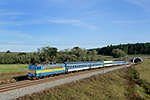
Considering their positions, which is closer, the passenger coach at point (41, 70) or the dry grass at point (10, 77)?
the dry grass at point (10, 77)

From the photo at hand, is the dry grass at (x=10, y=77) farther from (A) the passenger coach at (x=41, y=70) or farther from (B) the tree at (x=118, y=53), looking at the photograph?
(B) the tree at (x=118, y=53)

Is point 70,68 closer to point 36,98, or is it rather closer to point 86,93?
point 86,93

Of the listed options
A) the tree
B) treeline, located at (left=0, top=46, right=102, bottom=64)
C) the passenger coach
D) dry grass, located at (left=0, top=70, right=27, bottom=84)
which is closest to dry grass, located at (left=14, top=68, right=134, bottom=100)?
the passenger coach

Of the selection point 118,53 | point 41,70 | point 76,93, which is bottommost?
point 76,93

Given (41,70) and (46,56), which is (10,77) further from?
(46,56)

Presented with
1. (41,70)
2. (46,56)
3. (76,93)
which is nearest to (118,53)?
(46,56)

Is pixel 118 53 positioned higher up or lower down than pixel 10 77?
higher up

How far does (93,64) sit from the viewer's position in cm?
4922

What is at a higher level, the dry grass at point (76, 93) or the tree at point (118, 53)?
the tree at point (118, 53)

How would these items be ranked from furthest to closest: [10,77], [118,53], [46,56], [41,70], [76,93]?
[118,53] → [46,56] → [10,77] → [41,70] → [76,93]

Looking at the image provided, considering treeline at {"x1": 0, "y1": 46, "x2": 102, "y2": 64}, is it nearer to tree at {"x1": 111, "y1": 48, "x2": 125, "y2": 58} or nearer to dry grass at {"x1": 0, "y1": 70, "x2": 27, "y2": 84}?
tree at {"x1": 111, "y1": 48, "x2": 125, "y2": 58}

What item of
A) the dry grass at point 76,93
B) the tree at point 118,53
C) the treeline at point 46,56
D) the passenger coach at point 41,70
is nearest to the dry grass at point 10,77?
the passenger coach at point 41,70

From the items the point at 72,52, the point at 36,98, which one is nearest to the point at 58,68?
the point at 36,98

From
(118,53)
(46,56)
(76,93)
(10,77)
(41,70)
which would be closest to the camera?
(76,93)
